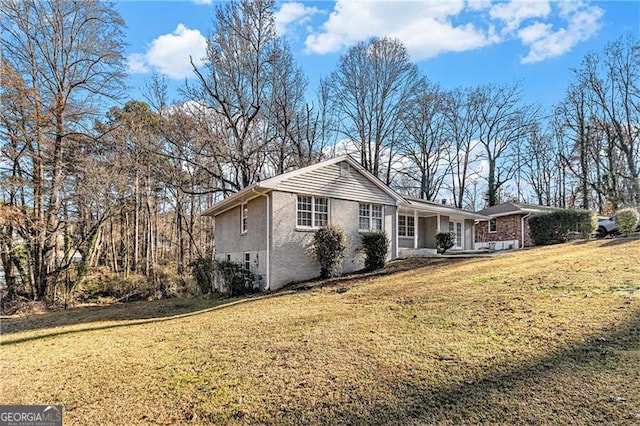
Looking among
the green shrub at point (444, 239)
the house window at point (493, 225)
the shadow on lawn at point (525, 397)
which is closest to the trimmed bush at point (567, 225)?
the green shrub at point (444, 239)

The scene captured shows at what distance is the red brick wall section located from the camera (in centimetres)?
2420

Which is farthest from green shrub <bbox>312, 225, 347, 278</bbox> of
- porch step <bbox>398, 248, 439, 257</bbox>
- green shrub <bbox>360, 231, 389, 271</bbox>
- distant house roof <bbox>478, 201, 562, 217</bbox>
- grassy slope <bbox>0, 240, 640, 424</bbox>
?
distant house roof <bbox>478, 201, 562, 217</bbox>

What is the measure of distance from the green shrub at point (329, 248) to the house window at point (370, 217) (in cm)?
228

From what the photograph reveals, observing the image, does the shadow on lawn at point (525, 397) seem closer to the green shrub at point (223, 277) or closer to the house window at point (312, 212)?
the green shrub at point (223, 277)

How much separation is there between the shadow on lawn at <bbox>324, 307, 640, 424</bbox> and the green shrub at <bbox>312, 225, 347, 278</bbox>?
960cm

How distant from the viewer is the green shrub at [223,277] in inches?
537

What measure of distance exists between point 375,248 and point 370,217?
1.93 metres

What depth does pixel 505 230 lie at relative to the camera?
82.2 feet

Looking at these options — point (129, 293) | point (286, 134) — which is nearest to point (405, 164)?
point (286, 134)

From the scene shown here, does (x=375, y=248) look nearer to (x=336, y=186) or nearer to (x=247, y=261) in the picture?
(x=336, y=186)

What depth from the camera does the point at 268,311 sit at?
8977mm

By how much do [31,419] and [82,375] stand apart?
3.33 feet

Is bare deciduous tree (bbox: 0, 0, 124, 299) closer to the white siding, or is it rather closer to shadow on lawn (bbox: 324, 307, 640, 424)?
the white siding

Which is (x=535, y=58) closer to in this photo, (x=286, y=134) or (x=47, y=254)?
(x=286, y=134)
